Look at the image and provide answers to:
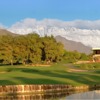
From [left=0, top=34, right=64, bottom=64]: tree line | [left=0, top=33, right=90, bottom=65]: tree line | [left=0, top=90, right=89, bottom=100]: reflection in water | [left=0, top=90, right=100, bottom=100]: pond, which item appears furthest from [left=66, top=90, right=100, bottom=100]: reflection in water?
[left=0, top=34, right=64, bottom=64]: tree line

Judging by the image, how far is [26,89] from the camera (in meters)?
45.7

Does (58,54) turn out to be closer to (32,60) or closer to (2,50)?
(32,60)

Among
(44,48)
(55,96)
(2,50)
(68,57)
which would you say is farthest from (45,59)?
(55,96)

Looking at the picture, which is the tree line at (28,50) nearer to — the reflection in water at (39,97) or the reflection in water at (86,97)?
the reflection in water at (39,97)

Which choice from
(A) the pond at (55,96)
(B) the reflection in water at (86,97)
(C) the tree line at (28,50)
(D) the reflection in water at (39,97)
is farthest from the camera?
(C) the tree line at (28,50)

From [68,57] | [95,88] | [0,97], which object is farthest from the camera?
[68,57]

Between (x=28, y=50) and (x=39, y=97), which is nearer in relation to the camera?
(x=39, y=97)

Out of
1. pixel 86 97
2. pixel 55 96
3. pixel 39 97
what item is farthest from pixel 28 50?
pixel 86 97

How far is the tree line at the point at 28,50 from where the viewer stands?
121 m

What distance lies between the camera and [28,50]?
401 ft

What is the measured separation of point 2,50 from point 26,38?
10.3 m

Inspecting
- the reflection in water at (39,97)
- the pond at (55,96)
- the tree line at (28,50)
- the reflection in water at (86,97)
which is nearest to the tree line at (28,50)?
the tree line at (28,50)

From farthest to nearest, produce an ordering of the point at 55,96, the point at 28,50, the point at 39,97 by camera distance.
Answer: the point at 28,50
the point at 55,96
the point at 39,97

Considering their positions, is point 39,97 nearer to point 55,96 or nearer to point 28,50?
point 55,96
